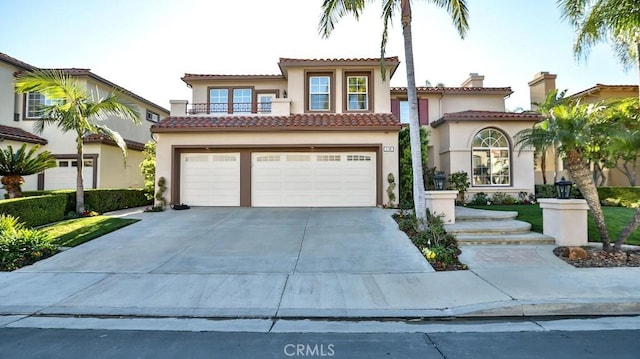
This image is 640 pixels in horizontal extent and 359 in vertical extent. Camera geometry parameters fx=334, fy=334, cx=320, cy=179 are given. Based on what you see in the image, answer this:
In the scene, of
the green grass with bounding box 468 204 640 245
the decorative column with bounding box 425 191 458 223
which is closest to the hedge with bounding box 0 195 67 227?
the decorative column with bounding box 425 191 458 223

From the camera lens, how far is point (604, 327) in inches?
171

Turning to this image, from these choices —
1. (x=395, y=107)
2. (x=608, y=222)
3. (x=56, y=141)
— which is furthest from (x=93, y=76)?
(x=608, y=222)

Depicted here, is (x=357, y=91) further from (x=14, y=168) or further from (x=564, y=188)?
(x=14, y=168)

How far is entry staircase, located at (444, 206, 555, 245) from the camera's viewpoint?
827 centimetres

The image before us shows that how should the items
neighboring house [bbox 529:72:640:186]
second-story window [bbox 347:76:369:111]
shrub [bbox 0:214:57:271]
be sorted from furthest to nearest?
1. neighboring house [bbox 529:72:640:186]
2. second-story window [bbox 347:76:369:111]
3. shrub [bbox 0:214:57:271]

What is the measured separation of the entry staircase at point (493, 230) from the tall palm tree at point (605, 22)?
1.72 m

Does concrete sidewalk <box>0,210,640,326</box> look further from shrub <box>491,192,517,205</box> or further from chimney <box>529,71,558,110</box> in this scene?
chimney <box>529,71,558,110</box>

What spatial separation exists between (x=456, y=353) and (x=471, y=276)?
2867 mm

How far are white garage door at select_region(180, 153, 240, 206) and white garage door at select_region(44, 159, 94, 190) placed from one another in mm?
5685

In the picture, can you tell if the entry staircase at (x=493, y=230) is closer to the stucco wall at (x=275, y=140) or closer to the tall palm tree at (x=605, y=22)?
the tall palm tree at (x=605, y=22)

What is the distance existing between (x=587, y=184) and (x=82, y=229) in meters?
13.1

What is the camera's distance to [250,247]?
320 inches

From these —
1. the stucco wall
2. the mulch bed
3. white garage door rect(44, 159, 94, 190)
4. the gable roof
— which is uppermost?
the gable roof

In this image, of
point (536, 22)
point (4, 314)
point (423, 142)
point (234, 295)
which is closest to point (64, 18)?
point (4, 314)
